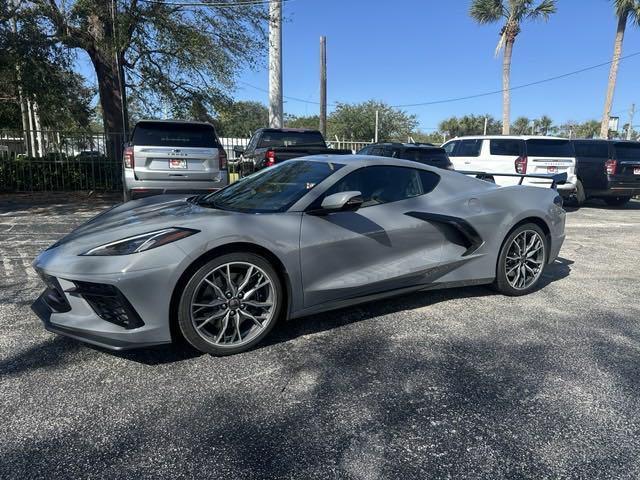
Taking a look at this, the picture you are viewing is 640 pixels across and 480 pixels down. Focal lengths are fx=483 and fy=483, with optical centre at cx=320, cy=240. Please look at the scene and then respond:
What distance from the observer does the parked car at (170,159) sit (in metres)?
8.28

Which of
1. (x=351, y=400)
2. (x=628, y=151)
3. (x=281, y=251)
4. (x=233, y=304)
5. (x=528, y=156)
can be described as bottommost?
(x=351, y=400)

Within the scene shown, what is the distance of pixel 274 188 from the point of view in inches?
158

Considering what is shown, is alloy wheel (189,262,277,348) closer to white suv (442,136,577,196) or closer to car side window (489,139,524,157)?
white suv (442,136,577,196)

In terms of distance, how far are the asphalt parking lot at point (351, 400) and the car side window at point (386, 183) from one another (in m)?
1.02

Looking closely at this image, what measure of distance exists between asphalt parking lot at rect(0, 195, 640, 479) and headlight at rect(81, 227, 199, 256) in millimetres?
755

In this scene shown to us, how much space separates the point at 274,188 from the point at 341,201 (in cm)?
80

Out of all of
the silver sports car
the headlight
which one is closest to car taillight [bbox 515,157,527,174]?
the silver sports car

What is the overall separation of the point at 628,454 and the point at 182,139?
7.86 m

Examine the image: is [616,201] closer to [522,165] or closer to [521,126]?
[522,165]

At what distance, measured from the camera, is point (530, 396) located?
2.86 m

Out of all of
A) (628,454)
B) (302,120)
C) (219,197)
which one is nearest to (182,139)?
(219,197)

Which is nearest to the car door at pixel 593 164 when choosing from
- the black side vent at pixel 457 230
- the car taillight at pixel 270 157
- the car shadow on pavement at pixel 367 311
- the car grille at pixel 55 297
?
the car taillight at pixel 270 157

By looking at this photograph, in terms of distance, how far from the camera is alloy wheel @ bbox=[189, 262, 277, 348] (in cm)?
316

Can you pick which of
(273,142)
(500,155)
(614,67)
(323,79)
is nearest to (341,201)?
(273,142)
